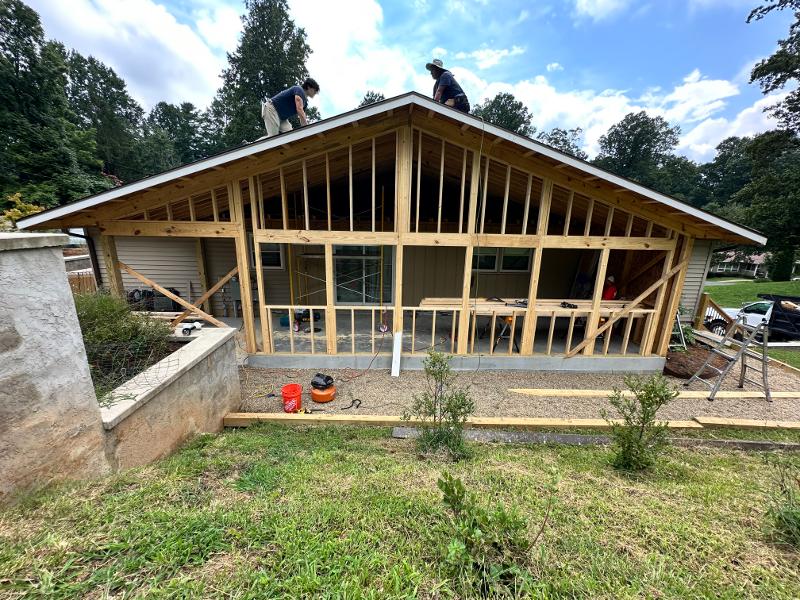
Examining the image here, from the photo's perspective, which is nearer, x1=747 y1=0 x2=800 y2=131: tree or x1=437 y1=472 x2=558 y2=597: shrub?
x1=437 y1=472 x2=558 y2=597: shrub

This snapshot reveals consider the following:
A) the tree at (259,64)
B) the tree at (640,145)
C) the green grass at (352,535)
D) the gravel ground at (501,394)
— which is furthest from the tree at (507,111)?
the green grass at (352,535)

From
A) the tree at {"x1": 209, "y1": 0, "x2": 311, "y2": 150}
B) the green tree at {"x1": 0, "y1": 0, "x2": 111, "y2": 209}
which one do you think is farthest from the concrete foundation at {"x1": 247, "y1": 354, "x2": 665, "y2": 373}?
the tree at {"x1": 209, "y1": 0, "x2": 311, "y2": 150}

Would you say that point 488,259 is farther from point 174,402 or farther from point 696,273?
point 174,402

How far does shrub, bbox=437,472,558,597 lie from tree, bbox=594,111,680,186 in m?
52.6

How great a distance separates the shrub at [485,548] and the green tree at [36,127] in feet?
94.8

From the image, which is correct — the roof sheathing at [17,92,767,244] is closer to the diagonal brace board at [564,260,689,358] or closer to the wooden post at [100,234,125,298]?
the wooden post at [100,234,125,298]

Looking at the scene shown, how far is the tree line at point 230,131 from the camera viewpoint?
16125mm

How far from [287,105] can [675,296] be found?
30.0 ft

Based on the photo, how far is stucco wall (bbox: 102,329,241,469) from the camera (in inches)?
106

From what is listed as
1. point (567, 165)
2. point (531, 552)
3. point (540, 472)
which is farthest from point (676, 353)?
point (531, 552)

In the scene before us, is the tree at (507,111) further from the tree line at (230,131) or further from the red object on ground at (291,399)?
the red object on ground at (291,399)

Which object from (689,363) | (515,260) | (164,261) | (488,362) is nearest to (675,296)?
(689,363)

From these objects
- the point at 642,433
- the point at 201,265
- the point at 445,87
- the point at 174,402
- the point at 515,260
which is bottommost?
the point at 642,433

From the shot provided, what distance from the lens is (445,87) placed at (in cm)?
641
